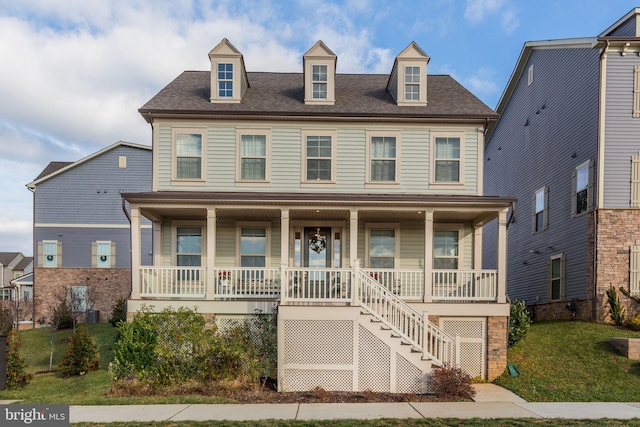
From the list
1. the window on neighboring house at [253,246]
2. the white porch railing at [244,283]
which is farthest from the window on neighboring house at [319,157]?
the white porch railing at [244,283]

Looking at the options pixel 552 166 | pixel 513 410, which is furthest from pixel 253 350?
pixel 552 166

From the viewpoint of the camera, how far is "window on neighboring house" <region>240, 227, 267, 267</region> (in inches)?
528

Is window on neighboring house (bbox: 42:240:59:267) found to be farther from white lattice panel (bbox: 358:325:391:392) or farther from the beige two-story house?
white lattice panel (bbox: 358:325:391:392)

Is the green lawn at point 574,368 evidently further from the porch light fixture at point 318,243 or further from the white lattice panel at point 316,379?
the porch light fixture at point 318,243

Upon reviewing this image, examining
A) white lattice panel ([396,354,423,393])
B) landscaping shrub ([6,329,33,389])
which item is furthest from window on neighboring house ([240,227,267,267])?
landscaping shrub ([6,329,33,389])

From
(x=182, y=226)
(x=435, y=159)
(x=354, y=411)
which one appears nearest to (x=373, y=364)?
(x=354, y=411)

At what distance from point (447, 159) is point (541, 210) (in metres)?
7.52

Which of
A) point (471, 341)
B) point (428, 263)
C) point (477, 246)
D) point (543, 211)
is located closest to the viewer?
point (471, 341)

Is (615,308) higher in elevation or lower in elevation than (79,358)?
higher

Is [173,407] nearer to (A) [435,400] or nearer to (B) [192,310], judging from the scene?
(B) [192,310]

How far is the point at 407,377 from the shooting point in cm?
970

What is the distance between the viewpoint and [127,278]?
25688 mm

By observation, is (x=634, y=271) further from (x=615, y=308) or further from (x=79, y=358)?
(x=79, y=358)

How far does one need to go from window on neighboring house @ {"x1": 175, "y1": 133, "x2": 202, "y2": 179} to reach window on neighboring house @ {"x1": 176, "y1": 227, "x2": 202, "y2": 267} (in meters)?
1.58
